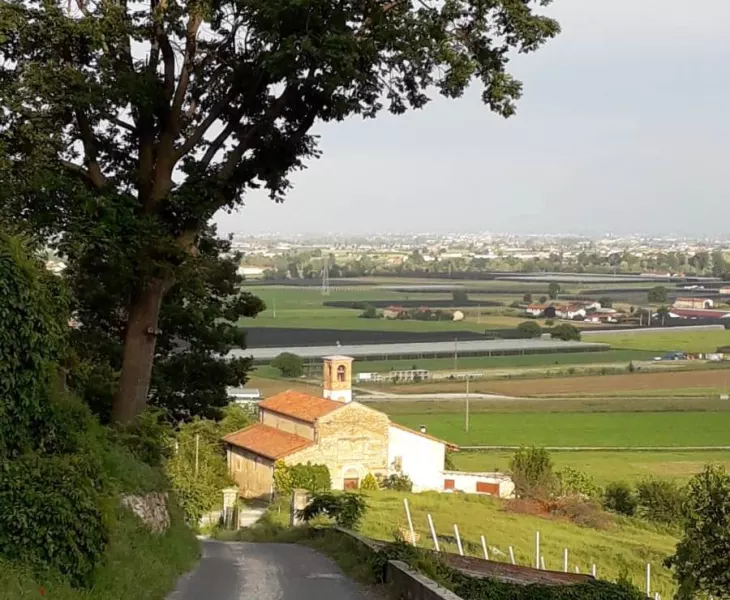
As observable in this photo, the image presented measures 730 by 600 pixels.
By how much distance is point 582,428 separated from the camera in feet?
243

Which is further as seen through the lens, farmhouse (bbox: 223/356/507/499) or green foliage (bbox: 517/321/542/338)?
green foliage (bbox: 517/321/542/338)

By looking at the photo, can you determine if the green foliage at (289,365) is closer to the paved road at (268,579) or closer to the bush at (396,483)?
the bush at (396,483)

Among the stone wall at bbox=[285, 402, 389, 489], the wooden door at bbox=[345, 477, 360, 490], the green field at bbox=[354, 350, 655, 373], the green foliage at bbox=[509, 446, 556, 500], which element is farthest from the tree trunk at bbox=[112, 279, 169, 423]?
the green field at bbox=[354, 350, 655, 373]

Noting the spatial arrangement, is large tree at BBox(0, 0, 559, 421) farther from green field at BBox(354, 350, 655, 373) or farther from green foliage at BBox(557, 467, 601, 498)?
green field at BBox(354, 350, 655, 373)

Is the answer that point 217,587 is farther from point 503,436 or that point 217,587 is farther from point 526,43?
point 503,436

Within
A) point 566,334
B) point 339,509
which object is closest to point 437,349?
point 566,334

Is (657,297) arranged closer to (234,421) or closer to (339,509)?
(234,421)

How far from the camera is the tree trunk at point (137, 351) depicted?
54.1 feet

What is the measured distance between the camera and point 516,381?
97438mm

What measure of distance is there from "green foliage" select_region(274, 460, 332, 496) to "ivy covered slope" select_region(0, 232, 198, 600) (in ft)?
111

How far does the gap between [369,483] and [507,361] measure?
64063mm

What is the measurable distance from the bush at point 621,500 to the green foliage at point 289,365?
49.8 meters

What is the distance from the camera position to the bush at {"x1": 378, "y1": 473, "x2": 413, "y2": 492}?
5016 cm

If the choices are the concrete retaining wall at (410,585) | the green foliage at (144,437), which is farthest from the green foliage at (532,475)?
the concrete retaining wall at (410,585)
